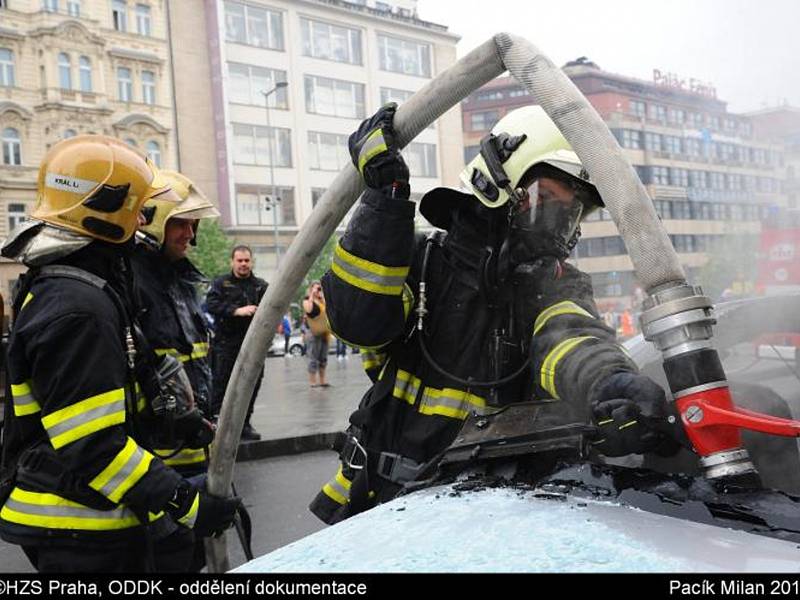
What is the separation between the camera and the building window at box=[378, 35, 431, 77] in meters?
39.7

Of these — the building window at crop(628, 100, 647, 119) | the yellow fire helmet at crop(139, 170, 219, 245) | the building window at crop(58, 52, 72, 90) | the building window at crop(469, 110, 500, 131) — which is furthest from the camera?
the building window at crop(58, 52, 72, 90)

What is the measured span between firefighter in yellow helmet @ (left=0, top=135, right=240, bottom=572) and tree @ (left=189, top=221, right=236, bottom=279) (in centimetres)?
3073

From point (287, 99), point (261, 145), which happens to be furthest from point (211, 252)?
point (287, 99)

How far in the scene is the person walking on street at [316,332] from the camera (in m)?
10.9

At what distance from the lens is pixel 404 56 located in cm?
4012

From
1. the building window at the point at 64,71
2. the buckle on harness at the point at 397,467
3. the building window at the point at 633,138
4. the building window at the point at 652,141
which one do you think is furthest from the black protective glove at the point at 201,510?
the building window at the point at 64,71

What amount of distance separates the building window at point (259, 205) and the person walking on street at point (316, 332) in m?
26.2

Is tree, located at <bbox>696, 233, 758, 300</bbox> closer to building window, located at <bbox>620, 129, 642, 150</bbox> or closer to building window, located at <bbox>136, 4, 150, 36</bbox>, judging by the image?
building window, located at <bbox>620, 129, 642, 150</bbox>

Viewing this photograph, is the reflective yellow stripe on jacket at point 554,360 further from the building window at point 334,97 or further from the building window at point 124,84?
the building window at point 334,97

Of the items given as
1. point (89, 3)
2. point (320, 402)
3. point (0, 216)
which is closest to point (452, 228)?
point (320, 402)

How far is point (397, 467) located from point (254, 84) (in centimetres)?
3800

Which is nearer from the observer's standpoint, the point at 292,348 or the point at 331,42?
the point at 292,348

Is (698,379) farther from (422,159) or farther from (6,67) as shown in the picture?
(422,159)

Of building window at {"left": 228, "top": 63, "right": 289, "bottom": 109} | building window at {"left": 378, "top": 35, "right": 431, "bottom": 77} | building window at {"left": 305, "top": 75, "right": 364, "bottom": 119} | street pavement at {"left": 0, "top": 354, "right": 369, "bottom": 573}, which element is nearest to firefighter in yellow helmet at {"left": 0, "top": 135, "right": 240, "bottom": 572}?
street pavement at {"left": 0, "top": 354, "right": 369, "bottom": 573}
